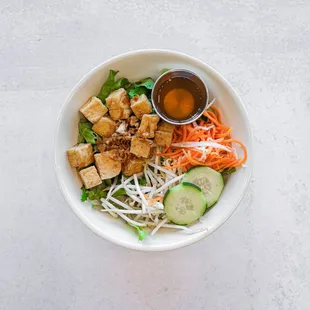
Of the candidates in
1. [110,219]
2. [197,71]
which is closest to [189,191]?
[110,219]

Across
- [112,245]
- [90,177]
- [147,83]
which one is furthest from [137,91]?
[112,245]

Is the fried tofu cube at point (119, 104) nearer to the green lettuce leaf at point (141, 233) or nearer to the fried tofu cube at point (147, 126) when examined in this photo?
the fried tofu cube at point (147, 126)

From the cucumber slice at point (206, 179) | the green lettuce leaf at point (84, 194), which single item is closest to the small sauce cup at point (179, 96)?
the cucumber slice at point (206, 179)

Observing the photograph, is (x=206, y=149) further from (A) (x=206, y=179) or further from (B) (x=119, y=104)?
(B) (x=119, y=104)

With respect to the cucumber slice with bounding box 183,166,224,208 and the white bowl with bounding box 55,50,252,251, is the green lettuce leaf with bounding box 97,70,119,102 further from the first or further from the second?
the cucumber slice with bounding box 183,166,224,208

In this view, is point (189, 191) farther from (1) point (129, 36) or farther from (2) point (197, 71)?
(1) point (129, 36)

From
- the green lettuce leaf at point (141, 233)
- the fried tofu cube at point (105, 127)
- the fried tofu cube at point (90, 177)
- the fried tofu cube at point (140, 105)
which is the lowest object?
the green lettuce leaf at point (141, 233)
